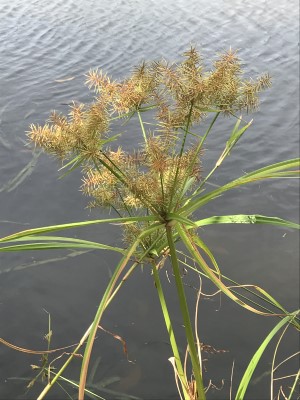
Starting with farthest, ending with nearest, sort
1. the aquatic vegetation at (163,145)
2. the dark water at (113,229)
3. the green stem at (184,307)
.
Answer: the dark water at (113,229), the green stem at (184,307), the aquatic vegetation at (163,145)

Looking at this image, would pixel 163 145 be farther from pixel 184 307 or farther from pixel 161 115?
pixel 184 307

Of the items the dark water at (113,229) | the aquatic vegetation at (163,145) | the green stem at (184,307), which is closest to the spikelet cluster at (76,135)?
the aquatic vegetation at (163,145)

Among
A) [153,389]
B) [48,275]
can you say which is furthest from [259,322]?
[48,275]

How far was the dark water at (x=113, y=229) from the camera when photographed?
266 cm

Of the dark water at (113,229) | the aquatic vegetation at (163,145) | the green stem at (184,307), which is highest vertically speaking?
the aquatic vegetation at (163,145)

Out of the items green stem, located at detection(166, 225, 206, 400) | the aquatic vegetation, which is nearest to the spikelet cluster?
the aquatic vegetation

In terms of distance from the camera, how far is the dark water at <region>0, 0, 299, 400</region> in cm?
266

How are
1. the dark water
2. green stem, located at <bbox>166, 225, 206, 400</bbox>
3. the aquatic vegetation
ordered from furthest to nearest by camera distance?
the dark water → green stem, located at <bbox>166, 225, 206, 400</bbox> → the aquatic vegetation

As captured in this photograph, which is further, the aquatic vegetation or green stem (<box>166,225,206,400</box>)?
green stem (<box>166,225,206,400</box>)

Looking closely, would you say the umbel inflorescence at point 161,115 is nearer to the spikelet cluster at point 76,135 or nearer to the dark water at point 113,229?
the spikelet cluster at point 76,135

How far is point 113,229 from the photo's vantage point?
11.5 ft

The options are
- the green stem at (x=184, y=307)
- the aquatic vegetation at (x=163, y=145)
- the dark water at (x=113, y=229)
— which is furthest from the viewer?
the dark water at (x=113, y=229)

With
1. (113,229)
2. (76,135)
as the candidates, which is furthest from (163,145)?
(113,229)

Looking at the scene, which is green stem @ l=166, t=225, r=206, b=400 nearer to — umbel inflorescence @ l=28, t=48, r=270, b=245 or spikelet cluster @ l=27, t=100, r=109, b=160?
umbel inflorescence @ l=28, t=48, r=270, b=245
